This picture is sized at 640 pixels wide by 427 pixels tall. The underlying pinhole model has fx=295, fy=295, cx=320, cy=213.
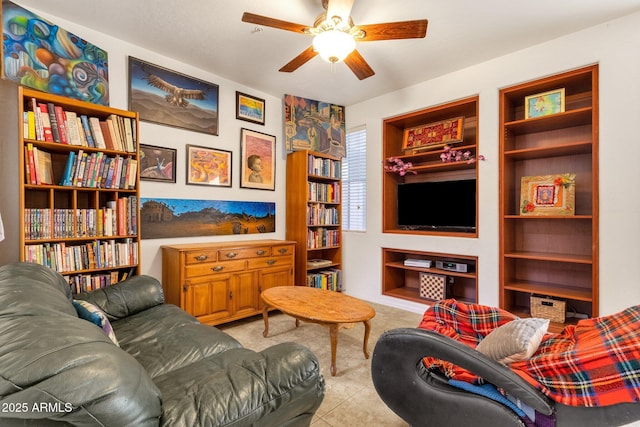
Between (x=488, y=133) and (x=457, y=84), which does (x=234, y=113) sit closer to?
(x=457, y=84)

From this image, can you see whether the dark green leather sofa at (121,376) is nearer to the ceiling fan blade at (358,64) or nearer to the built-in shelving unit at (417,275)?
the ceiling fan blade at (358,64)

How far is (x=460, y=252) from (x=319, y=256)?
6.34 ft

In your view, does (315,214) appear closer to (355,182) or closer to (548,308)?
(355,182)

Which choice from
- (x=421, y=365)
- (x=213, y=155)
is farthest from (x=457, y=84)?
(x=421, y=365)

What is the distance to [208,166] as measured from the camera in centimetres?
325

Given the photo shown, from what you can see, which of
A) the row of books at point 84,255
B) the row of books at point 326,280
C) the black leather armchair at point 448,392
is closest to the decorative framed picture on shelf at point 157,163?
the row of books at point 84,255

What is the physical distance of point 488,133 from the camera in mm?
3045

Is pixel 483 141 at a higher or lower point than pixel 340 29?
lower

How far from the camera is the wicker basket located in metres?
2.69

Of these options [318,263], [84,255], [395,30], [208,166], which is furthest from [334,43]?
[318,263]

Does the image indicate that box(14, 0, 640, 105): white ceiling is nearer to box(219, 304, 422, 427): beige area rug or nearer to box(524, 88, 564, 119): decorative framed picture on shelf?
box(524, 88, 564, 119): decorative framed picture on shelf

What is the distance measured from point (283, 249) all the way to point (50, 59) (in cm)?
258

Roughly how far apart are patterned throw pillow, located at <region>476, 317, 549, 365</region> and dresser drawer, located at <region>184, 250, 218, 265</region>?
232 cm

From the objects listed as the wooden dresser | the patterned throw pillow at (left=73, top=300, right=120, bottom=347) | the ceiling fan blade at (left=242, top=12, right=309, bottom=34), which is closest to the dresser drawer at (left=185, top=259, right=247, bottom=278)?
the wooden dresser
